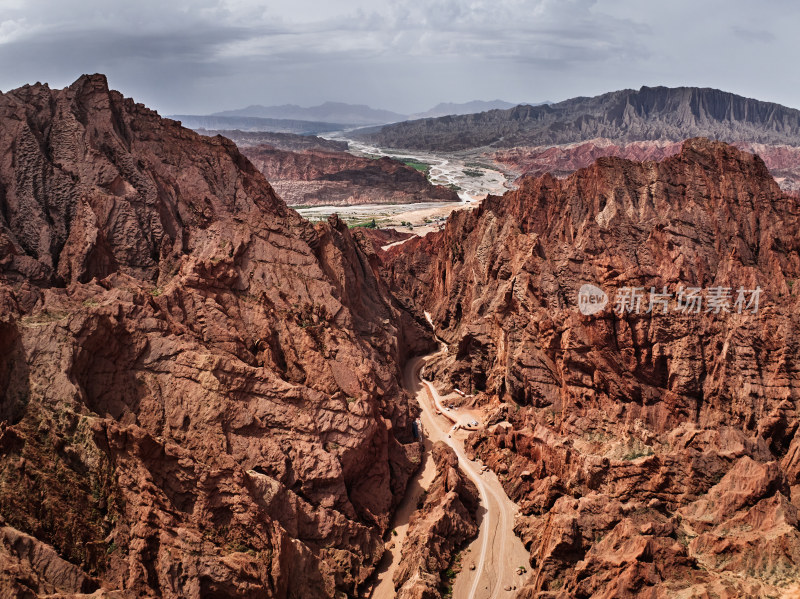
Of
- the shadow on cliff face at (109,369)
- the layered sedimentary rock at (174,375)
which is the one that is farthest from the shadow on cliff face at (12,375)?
the shadow on cliff face at (109,369)

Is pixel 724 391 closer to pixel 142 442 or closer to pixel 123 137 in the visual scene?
pixel 142 442

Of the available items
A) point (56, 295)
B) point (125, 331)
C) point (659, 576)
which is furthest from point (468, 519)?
point (56, 295)

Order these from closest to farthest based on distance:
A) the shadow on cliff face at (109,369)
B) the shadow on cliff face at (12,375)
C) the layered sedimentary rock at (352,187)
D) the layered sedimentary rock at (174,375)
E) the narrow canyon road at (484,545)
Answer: the layered sedimentary rock at (174,375), the shadow on cliff face at (12,375), the shadow on cliff face at (109,369), the narrow canyon road at (484,545), the layered sedimentary rock at (352,187)

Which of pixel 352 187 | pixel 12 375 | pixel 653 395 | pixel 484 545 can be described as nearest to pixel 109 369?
pixel 12 375

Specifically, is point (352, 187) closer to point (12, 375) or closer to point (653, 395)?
point (653, 395)

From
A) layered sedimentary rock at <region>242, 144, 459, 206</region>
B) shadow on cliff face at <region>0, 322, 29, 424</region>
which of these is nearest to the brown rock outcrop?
shadow on cliff face at <region>0, 322, 29, 424</region>

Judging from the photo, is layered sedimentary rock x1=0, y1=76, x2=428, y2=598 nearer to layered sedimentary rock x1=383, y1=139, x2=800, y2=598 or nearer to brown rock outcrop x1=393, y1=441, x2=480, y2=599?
brown rock outcrop x1=393, y1=441, x2=480, y2=599

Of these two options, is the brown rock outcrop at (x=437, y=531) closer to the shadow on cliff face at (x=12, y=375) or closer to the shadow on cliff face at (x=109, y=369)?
the shadow on cliff face at (x=109, y=369)
